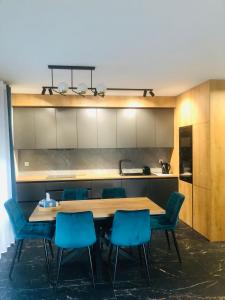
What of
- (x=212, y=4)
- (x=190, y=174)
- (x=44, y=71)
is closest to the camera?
(x=212, y=4)

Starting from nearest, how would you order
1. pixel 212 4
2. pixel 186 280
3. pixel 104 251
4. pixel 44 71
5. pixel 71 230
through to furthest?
pixel 212 4, pixel 71 230, pixel 186 280, pixel 44 71, pixel 104 251

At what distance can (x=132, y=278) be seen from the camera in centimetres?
292

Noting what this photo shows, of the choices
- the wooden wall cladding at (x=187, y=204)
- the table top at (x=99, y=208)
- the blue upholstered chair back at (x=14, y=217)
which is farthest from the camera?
the wooden wall cladding at (x=187, y=204)

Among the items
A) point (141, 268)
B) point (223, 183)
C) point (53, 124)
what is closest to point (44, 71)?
point (53, 124)

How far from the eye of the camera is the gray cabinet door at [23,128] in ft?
16.3

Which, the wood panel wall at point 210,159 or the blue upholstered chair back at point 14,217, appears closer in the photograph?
the blue upholstered chair back at point 14,217

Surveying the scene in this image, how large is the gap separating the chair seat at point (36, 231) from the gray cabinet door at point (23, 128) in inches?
78.0

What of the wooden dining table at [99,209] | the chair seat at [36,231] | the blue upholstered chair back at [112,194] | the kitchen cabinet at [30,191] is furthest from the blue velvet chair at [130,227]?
the kitchen cabinet at [30,191]

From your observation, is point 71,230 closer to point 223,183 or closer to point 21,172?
point 223,183

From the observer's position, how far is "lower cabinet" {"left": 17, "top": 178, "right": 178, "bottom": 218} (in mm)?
4785

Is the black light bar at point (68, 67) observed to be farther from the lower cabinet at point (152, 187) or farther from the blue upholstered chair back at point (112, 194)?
the lower cabinet at point (152, 187)

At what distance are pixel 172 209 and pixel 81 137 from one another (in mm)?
2425

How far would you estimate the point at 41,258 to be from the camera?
350 centimetres

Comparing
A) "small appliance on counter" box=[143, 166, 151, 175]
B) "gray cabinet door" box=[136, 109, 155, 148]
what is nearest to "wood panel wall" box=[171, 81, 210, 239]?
"gray cabinet door" box=[136, 109, 155, 148]
